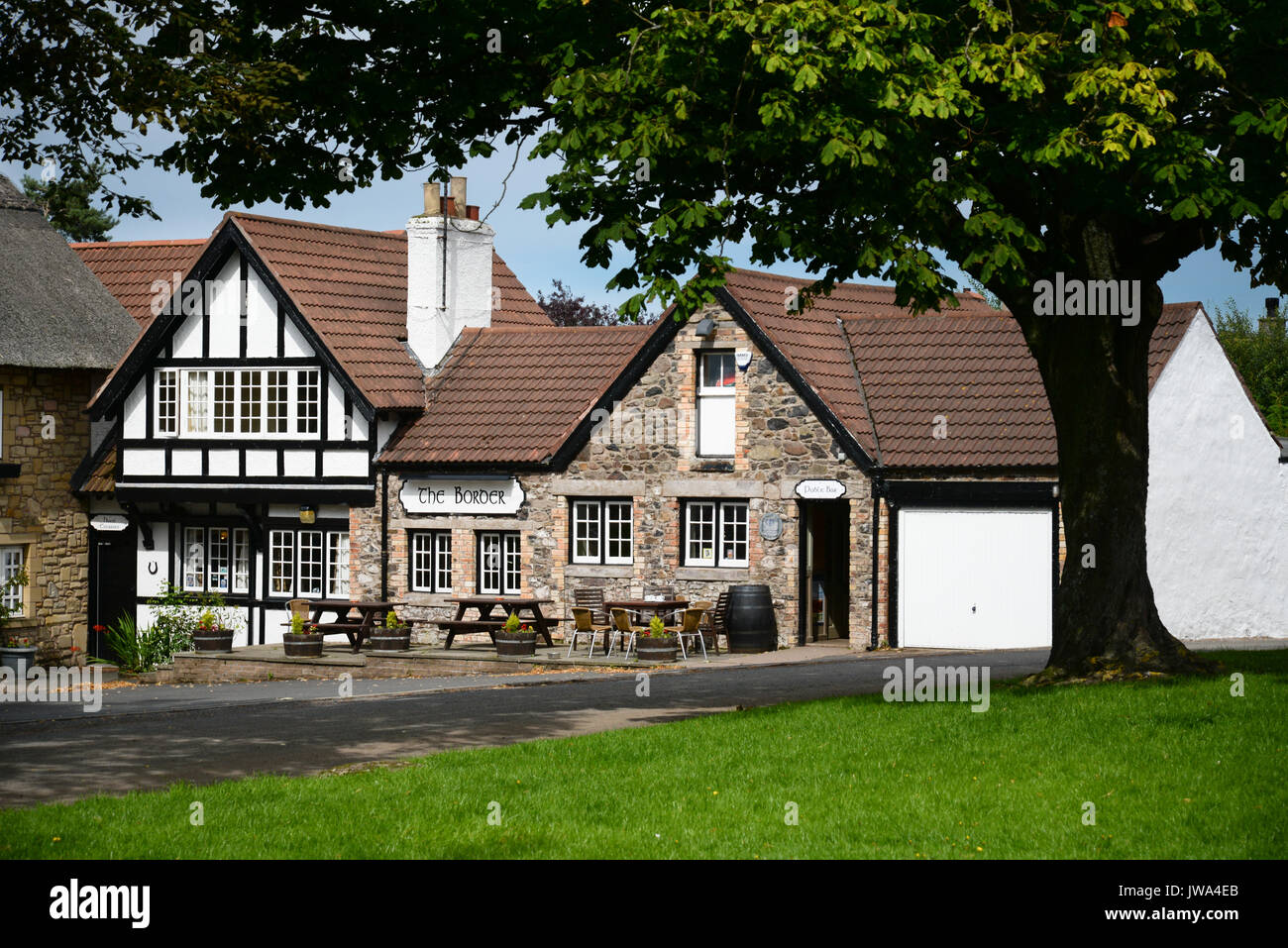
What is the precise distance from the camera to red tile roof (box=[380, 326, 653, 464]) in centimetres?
3322

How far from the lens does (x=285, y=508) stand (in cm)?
3497

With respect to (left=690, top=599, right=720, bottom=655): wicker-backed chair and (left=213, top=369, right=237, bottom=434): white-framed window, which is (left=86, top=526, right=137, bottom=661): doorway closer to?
(left=213, top=369, right=237, bottom=434): white-framed window

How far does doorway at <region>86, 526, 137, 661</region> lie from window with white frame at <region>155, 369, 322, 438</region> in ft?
9.09

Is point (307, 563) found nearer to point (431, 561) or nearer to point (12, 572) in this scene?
point (431, 561)

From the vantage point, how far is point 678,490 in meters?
31.7

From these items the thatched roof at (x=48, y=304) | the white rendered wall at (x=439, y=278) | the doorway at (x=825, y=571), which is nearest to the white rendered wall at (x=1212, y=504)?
the doorway at (x=825, y=571)

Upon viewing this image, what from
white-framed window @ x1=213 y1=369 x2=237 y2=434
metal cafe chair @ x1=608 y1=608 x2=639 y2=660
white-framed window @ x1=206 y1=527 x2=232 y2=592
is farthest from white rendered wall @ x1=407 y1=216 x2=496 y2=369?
metal cafe chair @ x1=608 y1=608 x2=639 y2=660

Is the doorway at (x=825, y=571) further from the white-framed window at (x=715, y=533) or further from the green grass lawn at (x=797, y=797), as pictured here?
the green grass lawn at (x=797, y=797)

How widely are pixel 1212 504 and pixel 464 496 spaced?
1363 cm

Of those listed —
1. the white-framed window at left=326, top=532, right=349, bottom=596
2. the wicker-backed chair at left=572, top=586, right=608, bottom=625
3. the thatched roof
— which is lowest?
the wicker-backed chair at left=572, top=586, right=608, bottom=625

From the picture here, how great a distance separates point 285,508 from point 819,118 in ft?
73.6

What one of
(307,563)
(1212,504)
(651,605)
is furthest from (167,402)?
(1212,504)

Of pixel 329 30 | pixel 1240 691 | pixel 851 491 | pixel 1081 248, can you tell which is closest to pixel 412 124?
pixel 329 30
